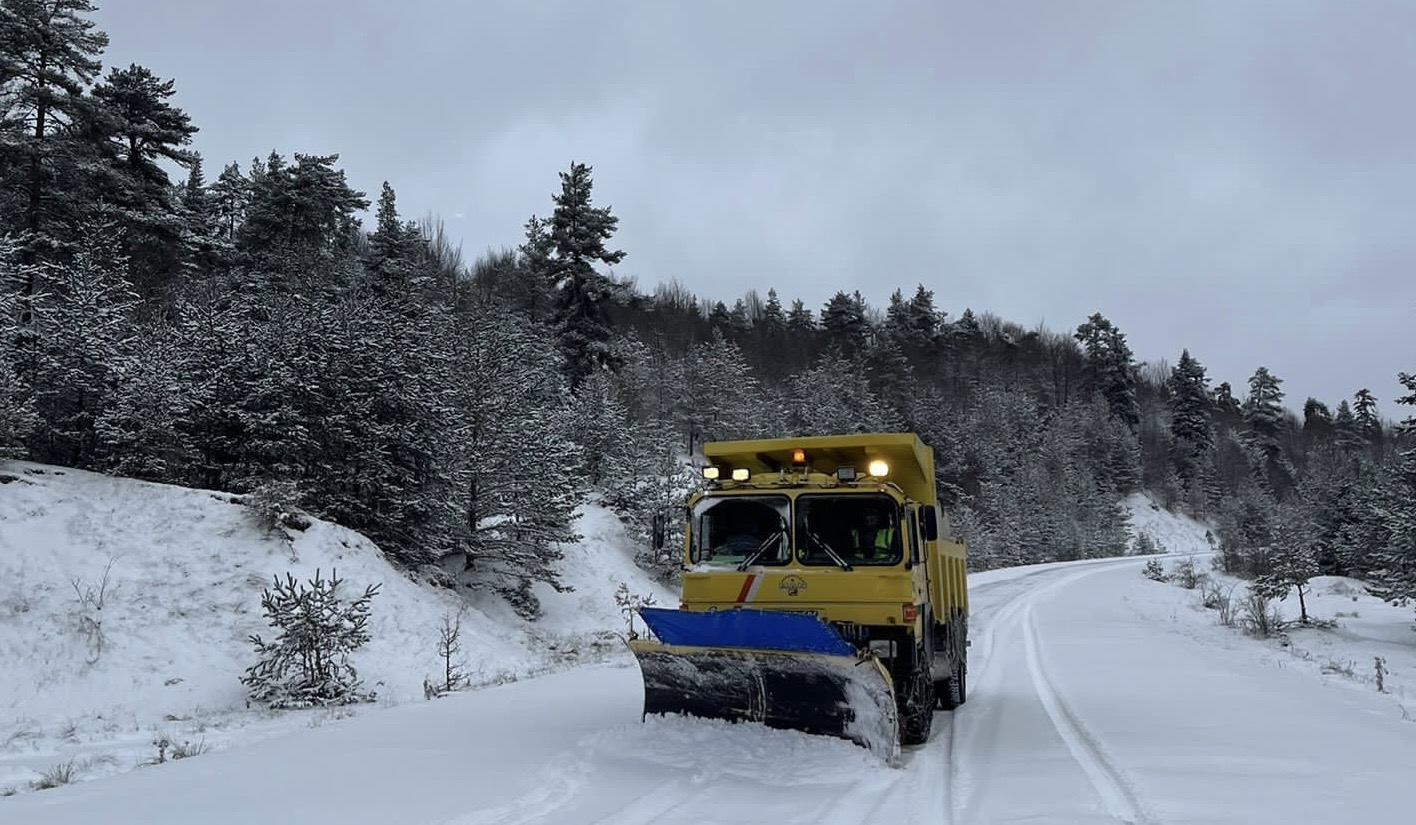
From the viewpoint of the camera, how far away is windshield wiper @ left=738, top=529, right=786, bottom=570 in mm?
8000

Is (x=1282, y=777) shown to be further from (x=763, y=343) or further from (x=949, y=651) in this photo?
(x=763, y=343)

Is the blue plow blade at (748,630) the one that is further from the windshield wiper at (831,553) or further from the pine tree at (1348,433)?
the pine tree at (1348,433)

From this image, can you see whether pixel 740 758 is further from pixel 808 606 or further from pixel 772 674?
pixel 808 606

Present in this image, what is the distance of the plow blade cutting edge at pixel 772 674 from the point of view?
22.4 ft

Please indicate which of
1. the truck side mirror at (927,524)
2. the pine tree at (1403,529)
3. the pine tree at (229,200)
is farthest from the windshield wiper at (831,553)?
the pine tree at (229,200)

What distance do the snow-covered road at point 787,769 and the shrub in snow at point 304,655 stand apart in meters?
2.15

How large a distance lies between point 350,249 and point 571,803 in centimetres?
5058

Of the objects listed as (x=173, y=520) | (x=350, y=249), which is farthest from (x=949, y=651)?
(x=350, y=249)

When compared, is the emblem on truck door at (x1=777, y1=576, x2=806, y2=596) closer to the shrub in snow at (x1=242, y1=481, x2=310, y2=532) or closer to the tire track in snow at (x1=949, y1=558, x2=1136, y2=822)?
the tire track in snow at (x1=949, y1=558, x2=1136, y2=822)

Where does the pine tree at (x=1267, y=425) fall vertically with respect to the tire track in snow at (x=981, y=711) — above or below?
above

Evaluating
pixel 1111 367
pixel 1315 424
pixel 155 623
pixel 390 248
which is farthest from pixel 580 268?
pixel 1315 424

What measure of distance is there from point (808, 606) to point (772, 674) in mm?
860

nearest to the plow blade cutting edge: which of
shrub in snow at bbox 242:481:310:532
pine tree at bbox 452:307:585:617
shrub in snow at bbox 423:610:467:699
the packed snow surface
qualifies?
the packed snow surface

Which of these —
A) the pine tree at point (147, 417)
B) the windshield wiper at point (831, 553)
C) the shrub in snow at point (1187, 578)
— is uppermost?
the pine tree at point (147, 417)
